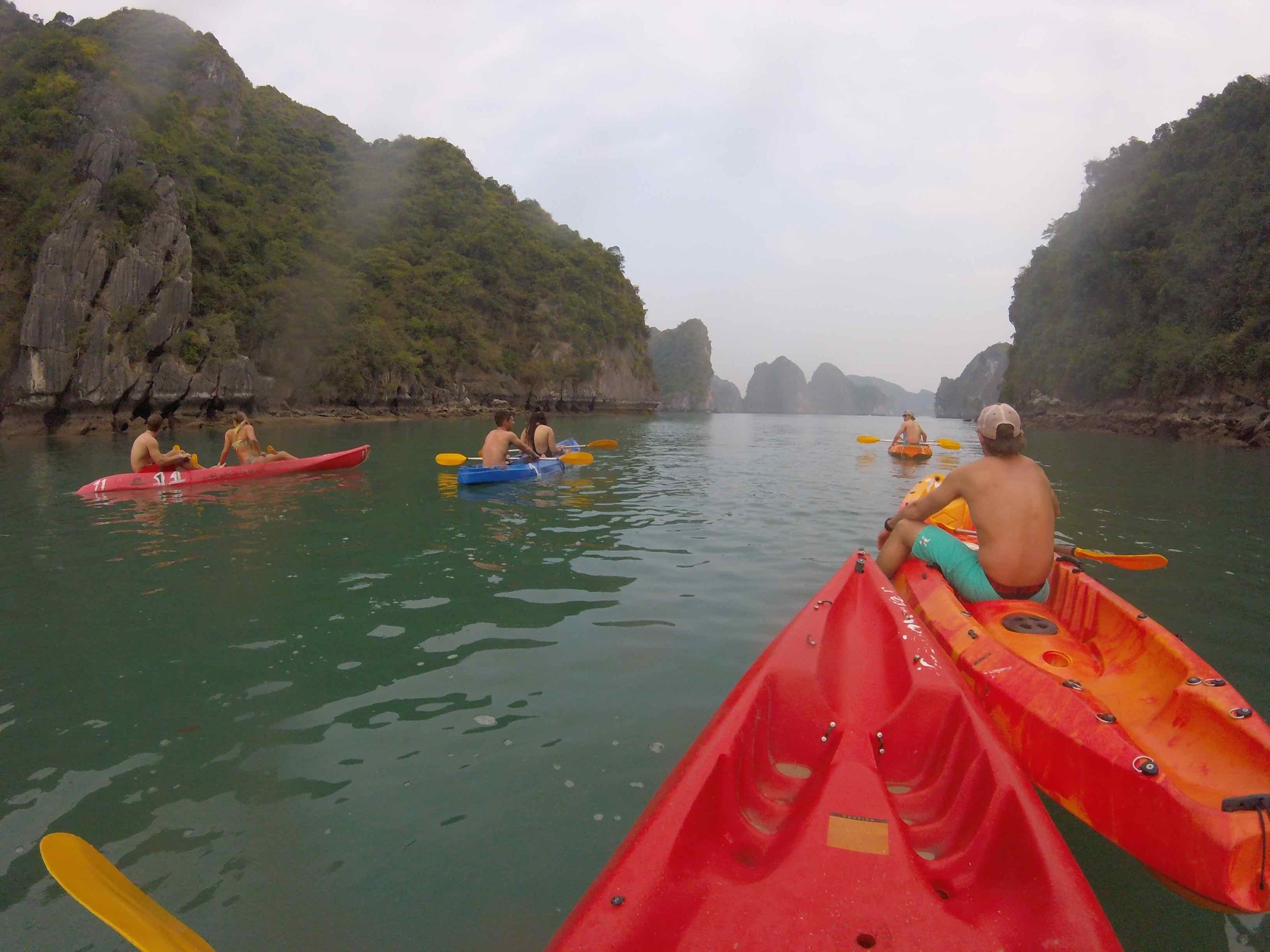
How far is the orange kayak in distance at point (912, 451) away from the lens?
15.6 meters

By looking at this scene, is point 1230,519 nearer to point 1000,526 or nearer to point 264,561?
point 1000,526

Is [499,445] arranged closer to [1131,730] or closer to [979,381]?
[1131,730]

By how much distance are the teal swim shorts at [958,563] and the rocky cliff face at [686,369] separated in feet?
393

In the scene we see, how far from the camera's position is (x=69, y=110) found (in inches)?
1201

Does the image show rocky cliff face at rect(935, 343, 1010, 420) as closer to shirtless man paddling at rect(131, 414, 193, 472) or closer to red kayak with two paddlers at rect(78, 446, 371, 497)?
red kayak with two paddlers at rect(78, 446, 371, 497)

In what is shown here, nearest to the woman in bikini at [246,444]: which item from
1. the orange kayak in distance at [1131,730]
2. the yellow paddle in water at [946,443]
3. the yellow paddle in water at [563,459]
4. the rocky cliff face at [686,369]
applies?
the yellow paddle in water at [563,459]

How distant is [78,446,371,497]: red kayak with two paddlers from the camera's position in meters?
9.35

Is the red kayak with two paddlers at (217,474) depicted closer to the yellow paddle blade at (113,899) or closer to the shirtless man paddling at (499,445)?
the shirtless man paddling at (499,445)

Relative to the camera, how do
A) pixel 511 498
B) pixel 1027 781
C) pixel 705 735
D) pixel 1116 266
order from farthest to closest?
pixel 1116 266, pixel 511 498, pixel 705 735, pixel 1027 781

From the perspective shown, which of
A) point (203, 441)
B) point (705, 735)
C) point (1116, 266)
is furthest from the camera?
point (1116, 266)

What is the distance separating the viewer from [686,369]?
5027 inches

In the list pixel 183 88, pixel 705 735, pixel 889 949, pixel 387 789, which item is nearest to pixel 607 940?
pixel 889 949

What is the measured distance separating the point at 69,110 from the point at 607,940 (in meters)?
44.6

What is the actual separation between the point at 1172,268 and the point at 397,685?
43.2 metres
